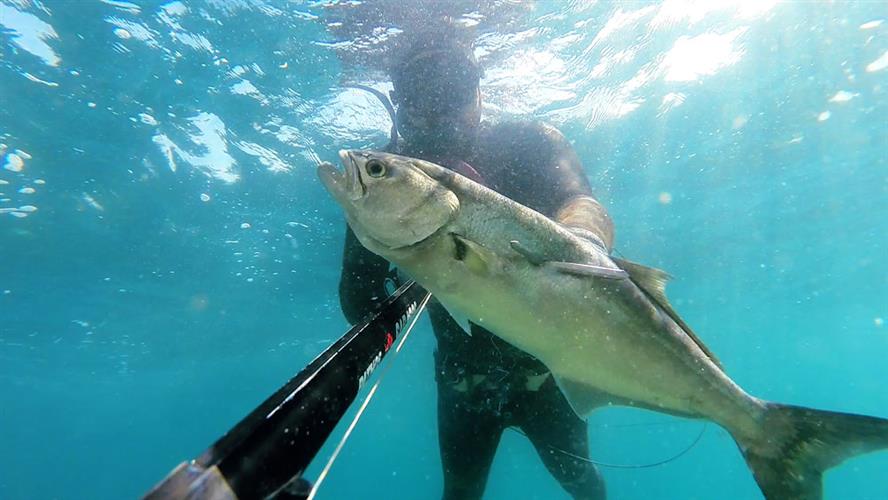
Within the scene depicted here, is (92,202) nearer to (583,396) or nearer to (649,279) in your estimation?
(583,396)

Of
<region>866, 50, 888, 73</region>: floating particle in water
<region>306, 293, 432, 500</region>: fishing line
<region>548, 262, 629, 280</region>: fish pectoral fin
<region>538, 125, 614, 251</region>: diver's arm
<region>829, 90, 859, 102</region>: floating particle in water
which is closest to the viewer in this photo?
<region>306, 293, 432, 500</region>: fishing line

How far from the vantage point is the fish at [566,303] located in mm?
2260

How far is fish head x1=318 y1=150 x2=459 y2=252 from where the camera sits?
224 centimetres

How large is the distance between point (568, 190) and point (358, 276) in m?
2.67

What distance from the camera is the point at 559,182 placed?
5.44 m

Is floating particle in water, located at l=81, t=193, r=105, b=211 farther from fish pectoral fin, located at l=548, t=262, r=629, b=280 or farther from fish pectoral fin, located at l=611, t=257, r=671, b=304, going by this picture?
fish pectoral fin, located at l=611, t=257, r=671, b=304

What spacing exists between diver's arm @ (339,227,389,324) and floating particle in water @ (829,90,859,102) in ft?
50.2

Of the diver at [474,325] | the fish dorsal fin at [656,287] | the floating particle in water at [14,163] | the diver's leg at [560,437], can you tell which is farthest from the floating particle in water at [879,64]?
the floating particle in water at [14,163]

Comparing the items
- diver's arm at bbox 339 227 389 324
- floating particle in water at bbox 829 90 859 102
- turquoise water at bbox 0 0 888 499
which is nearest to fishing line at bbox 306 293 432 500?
diver's arm at bbox 339 227 389 324

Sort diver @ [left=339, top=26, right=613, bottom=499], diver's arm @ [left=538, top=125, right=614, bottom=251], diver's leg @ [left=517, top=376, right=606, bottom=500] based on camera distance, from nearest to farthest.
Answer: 1. diver's arm @ [left=538, top=125, right=614, bottom=251]
2. diver @ [left=339, top=26, right=613, bottom=499]
3. diver's leg @ [left=517, top=376, right=606, bottom=500]

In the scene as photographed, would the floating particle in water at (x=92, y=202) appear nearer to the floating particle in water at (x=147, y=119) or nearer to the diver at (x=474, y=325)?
the floating particle in water at (x=147, y=119)

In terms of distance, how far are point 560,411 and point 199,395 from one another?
59.6 metres

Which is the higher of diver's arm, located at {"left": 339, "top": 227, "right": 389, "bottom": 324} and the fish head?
diver's arm, located at {"left": 339, "top": 227, "right": 389, "bottom": 324}

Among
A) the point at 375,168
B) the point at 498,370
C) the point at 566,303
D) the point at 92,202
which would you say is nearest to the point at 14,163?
the point at 92,202
